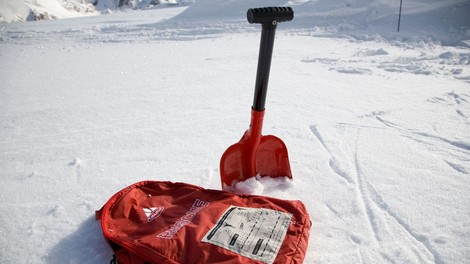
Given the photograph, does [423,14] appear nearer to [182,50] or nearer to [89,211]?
[182,50]

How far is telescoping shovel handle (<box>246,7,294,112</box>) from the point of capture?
116cm

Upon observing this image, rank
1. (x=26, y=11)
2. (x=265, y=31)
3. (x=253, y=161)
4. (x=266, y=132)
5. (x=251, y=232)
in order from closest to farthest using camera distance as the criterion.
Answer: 1. (x=251, y=232)
2. (x=265, y=31)
3. (x=253, y=161)
4. (x=266, y=132)
5. (x=26, y=11)

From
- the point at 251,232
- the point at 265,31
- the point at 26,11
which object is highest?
the point at 26,11

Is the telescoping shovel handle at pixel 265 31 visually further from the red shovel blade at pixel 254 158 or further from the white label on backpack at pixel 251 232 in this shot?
the white label on backpack at pixel 251 232

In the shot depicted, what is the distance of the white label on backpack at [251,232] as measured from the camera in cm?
103

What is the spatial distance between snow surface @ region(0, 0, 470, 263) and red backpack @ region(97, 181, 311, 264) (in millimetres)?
138

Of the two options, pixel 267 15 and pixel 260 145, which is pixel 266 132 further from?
pixel 267 15

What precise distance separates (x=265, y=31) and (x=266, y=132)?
1.13m

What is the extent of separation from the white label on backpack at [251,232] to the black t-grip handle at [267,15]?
783 millimetres

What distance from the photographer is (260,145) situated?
1522mm

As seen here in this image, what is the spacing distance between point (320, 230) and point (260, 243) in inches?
14.8

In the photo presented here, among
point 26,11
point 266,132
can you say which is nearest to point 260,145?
point 266,132

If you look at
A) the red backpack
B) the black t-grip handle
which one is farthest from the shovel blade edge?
the black t-grip handle

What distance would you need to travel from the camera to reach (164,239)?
106 centimetres
